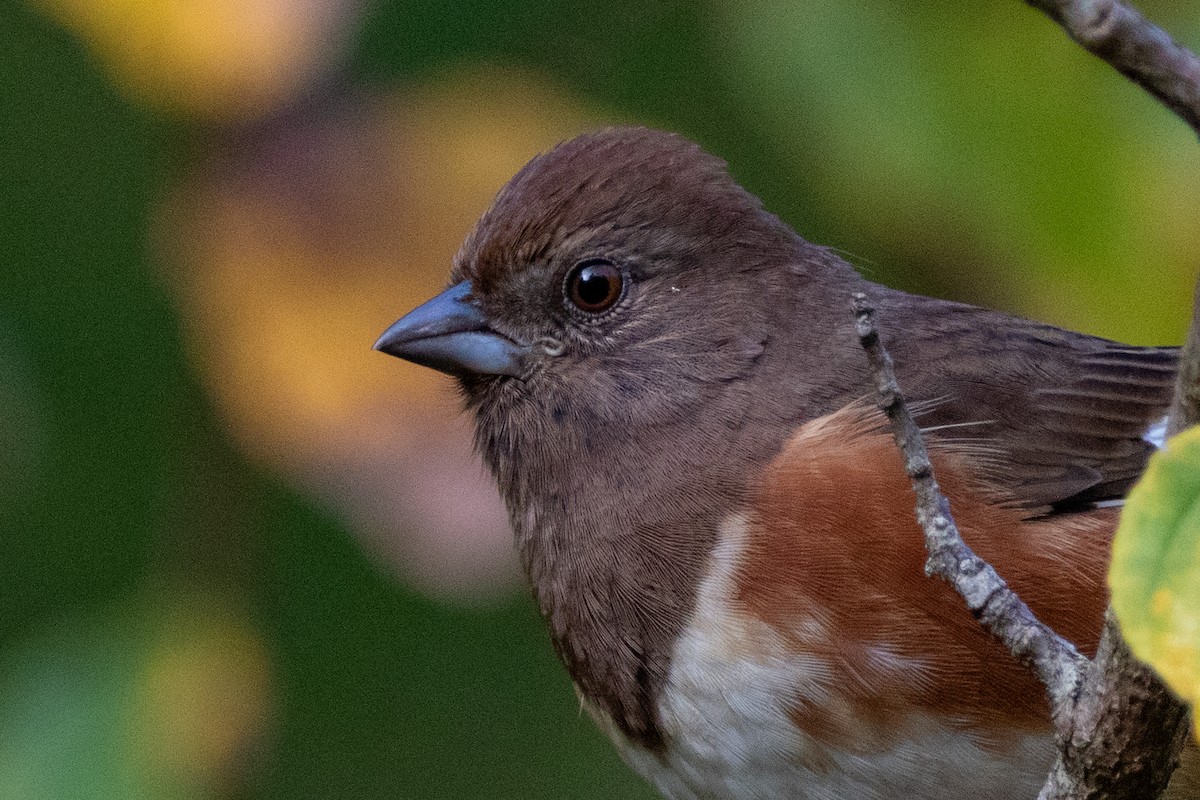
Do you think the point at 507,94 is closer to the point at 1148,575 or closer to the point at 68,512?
the point at 68,512

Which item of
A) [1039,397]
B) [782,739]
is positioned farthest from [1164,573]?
[1039,397]

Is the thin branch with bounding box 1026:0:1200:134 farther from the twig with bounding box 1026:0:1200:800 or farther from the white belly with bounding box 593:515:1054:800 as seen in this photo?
the white belly with bounding box 593:515:1054:800

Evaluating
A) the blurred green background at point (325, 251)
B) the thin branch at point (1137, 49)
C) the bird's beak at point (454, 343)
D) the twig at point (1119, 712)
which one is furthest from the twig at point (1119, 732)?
the bird's beak at point (454, 343)

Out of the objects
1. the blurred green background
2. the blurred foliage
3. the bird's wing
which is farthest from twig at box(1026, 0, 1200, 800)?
the blurred green background

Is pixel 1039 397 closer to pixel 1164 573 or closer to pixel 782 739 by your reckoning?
pixel 782 739

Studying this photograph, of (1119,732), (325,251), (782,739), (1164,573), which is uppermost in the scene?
(325,251)

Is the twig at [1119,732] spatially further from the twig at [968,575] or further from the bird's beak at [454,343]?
the bird's beak at [454,343]
